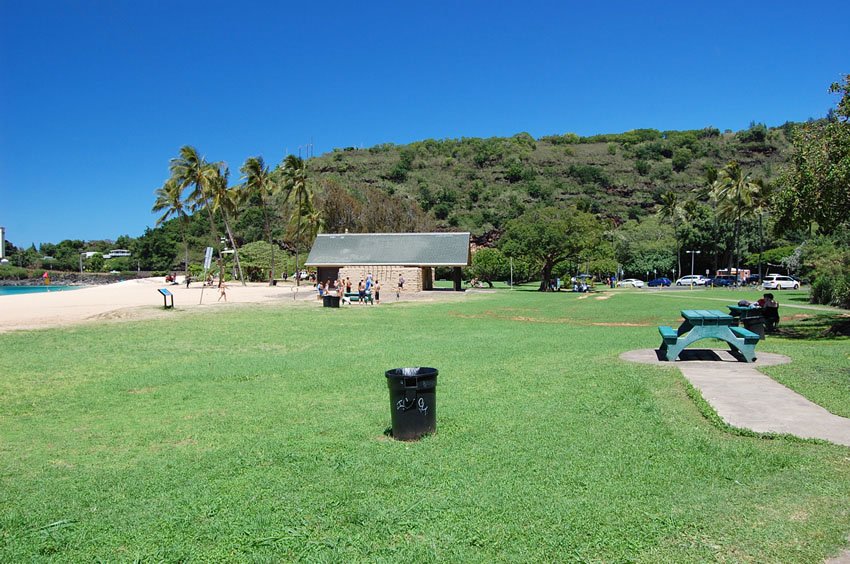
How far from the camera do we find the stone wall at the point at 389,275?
45.8 m

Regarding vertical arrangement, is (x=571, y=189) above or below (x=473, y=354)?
above

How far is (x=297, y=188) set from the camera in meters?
62.6

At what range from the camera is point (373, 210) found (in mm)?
81938

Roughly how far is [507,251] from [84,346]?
40.4m

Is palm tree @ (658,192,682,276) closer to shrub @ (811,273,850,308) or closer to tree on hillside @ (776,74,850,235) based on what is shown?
shrub @ (811,273,850,308)

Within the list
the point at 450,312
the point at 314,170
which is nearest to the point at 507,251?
the point at 450,312

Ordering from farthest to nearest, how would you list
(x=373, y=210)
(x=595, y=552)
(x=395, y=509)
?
(x=373, y=210) → (x=395, y=509) → (x=595, y=552)

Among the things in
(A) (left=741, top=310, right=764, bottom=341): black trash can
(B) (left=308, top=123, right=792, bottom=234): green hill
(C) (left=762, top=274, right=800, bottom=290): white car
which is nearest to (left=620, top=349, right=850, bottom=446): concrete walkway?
(A) (left=741, top=310, right=764, bottom=341): black trash can

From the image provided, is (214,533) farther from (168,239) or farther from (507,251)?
(168,239)

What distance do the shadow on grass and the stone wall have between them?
28493 millimetres

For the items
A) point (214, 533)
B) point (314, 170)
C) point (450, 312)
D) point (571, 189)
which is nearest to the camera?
point (214, 533)

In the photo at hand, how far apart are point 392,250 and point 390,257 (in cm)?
97

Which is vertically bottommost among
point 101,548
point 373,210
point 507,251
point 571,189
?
point 101,548

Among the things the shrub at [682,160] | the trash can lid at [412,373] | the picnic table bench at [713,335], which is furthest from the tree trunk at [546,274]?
the shrub at [682,160]
